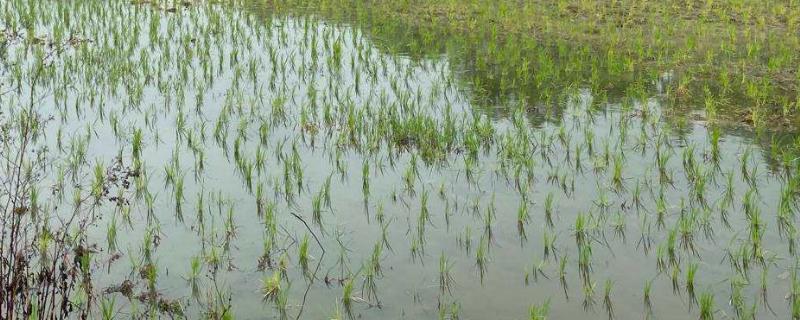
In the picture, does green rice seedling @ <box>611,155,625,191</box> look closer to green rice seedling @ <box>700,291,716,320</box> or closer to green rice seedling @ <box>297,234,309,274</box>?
green rice seedling @ <box>700,291,716,320</box>

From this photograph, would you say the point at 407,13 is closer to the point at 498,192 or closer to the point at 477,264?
the point at 498,192

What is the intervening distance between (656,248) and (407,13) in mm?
7115

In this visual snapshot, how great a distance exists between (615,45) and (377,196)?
498 centimetres

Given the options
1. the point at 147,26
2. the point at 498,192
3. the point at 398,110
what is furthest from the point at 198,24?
the point at 498,192

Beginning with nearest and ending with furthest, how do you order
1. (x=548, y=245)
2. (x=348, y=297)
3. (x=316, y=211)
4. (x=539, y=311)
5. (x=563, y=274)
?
(x=539, y=311), (x=348, y=297), (x=563, y=274), (x=548, y=245), (x=316, y=211)

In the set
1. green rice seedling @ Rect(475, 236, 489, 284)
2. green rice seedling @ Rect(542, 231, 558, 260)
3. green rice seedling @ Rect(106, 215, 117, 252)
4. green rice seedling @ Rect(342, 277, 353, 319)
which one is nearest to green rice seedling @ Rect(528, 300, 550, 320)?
green rice seedling @ Rect(475, 236, 489, 284)

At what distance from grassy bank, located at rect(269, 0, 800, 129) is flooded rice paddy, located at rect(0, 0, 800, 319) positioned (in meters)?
0.29

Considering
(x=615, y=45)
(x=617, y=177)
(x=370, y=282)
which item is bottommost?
(x=370, y=282)

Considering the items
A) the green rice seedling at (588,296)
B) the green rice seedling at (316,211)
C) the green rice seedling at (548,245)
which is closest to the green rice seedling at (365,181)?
the green rice seedling at (316,211)

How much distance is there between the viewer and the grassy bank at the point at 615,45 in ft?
22.5

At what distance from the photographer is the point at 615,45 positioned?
880 cm

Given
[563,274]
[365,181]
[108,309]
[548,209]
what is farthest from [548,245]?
[108,309]

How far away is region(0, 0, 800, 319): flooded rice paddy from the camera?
3.37 meters

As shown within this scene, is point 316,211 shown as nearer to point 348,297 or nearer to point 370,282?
point 370,282
